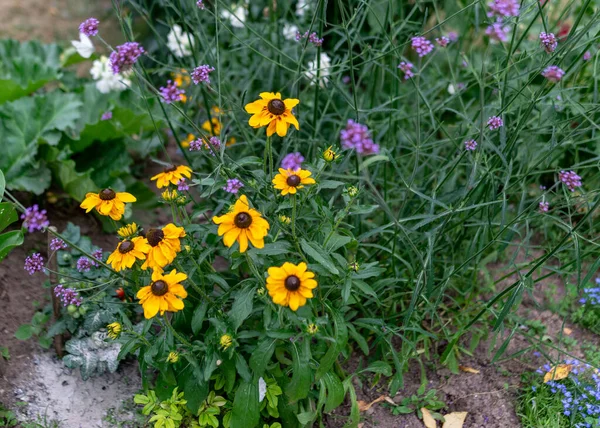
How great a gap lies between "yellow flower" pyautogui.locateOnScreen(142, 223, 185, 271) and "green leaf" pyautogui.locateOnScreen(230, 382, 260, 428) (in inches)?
20.9

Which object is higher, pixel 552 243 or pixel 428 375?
pixel 552 243

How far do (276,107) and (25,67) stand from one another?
2068mm

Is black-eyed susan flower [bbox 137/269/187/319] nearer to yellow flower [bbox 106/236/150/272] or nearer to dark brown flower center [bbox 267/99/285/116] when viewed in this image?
yellow flower [bbox 106/236/150/272]

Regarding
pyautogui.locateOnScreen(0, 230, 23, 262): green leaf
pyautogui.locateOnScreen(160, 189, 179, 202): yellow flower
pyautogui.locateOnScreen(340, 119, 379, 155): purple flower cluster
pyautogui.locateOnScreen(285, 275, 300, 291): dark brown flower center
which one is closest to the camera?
pyautogui.locateOnScreen(340, 119, 379, 155): purple flower cluster

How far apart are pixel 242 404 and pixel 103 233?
4.31 feet

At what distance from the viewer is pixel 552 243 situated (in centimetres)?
270

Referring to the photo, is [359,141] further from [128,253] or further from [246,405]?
[246,405]

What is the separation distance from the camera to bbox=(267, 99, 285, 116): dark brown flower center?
5.28ft

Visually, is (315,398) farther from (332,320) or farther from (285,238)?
(285,238)

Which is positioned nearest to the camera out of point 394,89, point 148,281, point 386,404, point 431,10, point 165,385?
point 148,281

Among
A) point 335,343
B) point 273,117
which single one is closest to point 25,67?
point 273,117

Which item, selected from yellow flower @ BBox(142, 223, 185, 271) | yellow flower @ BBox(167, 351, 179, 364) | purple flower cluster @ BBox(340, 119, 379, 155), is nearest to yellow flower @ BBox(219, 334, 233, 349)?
yellow flower @ BBox(167, 351, 179, 364)

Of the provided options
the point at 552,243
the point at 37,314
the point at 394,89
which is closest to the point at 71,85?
the point at 37,314

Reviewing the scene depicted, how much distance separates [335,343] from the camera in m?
1.78
